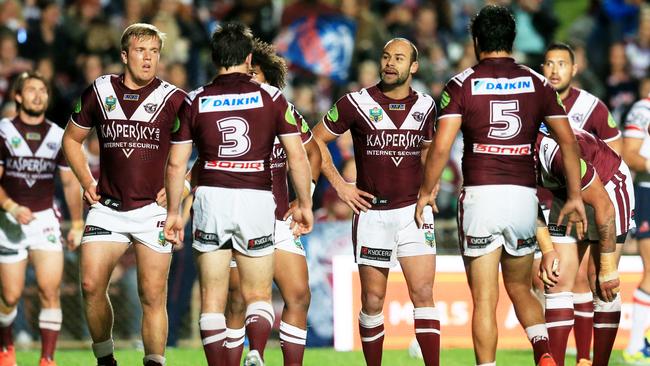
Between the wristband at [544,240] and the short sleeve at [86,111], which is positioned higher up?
the short sleeve at [86,111]

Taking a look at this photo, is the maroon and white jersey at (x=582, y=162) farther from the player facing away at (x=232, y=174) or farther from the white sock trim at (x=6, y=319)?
the white sock trim at (x=6, y=319)

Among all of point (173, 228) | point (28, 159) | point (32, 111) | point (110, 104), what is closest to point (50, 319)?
point (28, 159)

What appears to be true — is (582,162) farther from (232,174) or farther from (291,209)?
(232,174)

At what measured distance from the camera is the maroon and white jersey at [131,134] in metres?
9.48

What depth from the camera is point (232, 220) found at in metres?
8.57

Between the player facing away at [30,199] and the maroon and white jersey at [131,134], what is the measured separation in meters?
2.00

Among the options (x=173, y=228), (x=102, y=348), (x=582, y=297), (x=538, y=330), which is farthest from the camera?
(x=582, y=297)

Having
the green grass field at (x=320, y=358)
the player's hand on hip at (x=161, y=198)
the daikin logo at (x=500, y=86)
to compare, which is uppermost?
the daikin logo at (x=500, y=86)

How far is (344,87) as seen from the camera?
57.4ft

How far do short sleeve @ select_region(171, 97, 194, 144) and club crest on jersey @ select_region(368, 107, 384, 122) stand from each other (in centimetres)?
173

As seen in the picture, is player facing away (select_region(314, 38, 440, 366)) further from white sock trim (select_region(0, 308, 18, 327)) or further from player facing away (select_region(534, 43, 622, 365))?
white sock trim (select_region(0, 308, 18, 327))

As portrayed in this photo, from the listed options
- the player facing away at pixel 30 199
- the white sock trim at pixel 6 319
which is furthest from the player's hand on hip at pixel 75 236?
the white sock trim at pixel 6 319

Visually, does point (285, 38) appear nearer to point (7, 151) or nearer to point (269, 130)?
point (7, 151)

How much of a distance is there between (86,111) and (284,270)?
2044mm
